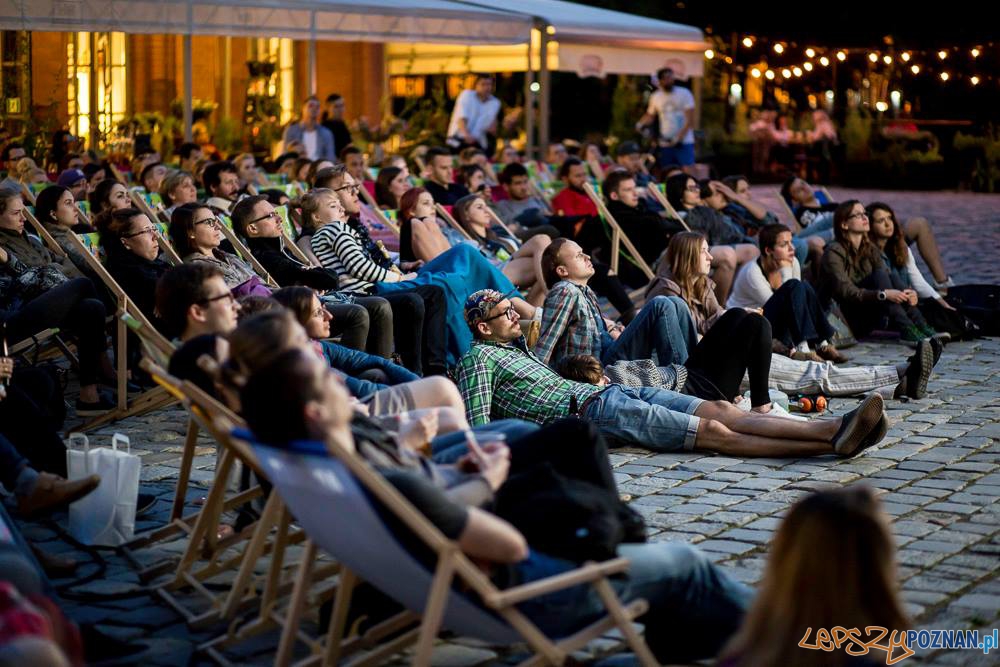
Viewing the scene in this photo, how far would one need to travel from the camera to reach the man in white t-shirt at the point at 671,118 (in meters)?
20.2

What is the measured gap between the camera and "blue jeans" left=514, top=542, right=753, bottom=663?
161 inches

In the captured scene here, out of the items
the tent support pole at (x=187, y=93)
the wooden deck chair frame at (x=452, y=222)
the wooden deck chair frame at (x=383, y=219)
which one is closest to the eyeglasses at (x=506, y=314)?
the wooden deck chair frame at (x=452, y=222)

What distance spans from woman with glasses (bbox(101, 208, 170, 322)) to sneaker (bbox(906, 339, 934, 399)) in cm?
411

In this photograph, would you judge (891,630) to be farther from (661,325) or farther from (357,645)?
(661,325)

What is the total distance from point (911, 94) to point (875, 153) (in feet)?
22.4

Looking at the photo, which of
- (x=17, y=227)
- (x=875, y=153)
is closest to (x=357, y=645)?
(x=17, y=227)

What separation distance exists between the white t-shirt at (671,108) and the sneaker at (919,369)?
11772mm

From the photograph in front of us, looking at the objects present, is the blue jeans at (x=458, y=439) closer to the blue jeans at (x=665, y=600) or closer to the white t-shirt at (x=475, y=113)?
the blue jeans at (x=665, y=600)

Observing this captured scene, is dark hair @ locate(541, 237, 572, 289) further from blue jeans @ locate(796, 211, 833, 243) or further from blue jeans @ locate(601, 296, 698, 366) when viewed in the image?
blue jeans @ locate(796, 211, 833, 243)

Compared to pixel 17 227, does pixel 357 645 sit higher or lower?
lower

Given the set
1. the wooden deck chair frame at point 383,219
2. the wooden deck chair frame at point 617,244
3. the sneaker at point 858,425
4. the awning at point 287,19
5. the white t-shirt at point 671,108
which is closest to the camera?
the sneaker at point 858,425

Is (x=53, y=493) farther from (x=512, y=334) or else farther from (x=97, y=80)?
(x=97, y=80)

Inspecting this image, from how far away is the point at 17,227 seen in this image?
8758 millimetres

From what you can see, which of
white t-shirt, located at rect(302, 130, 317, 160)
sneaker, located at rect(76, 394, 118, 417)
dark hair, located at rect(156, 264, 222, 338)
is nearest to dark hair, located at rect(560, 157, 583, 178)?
white t-shirt, located at rect(302, 130, 317, 160)
